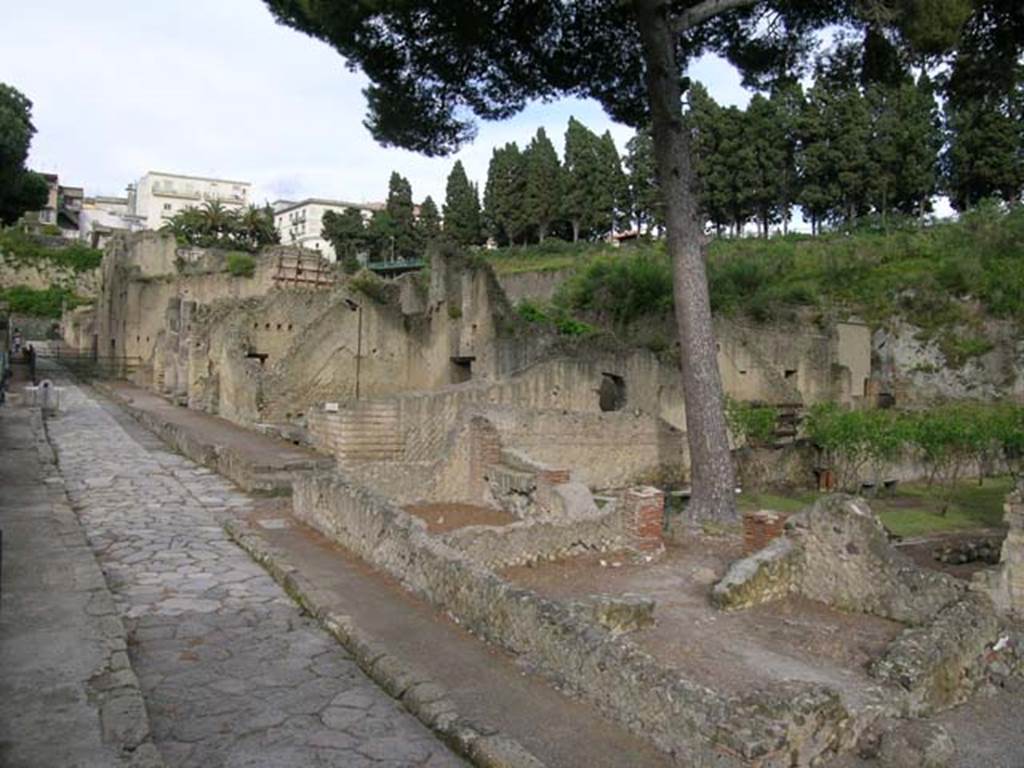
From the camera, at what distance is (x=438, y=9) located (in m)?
12.4

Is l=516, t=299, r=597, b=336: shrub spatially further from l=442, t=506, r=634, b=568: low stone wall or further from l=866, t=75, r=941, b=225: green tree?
l=866, t=75, r=941, b=225: green tree

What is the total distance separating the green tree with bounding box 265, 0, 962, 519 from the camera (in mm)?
10898

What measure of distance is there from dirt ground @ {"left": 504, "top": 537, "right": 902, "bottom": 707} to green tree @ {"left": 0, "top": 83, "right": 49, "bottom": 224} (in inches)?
1199

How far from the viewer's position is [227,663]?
4.92m

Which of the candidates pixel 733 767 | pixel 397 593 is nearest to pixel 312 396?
pixel 397 593

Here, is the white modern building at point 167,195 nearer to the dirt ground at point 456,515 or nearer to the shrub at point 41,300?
the shrub at point 41,300

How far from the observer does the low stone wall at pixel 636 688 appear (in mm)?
3635

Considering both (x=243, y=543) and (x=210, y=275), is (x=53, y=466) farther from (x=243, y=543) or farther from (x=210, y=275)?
(x=210, y=275)

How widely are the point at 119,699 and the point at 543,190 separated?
5247 cm

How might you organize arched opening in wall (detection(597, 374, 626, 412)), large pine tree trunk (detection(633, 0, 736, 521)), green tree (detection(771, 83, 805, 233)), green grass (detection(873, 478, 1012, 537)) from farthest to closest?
green tree (detection(771, 83, 805, 233)), arched opening in wall (detection(597, 374, 626, 412)), green grass (detection(873, 478, 1012, 537)), large pine tree trunk (detection(633, 0, 736, 521))

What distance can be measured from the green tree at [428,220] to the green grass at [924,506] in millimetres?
49759

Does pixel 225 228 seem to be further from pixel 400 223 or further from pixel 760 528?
pixel 760 528

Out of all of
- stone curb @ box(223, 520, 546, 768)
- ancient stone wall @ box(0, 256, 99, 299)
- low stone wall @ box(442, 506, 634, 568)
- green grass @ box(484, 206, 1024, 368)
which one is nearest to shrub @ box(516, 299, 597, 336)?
green grass @ box(484, 206, 1024, 368)

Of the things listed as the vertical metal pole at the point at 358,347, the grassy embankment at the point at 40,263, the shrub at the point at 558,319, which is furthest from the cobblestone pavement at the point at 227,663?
the grassy embankment at the point at 40,263
